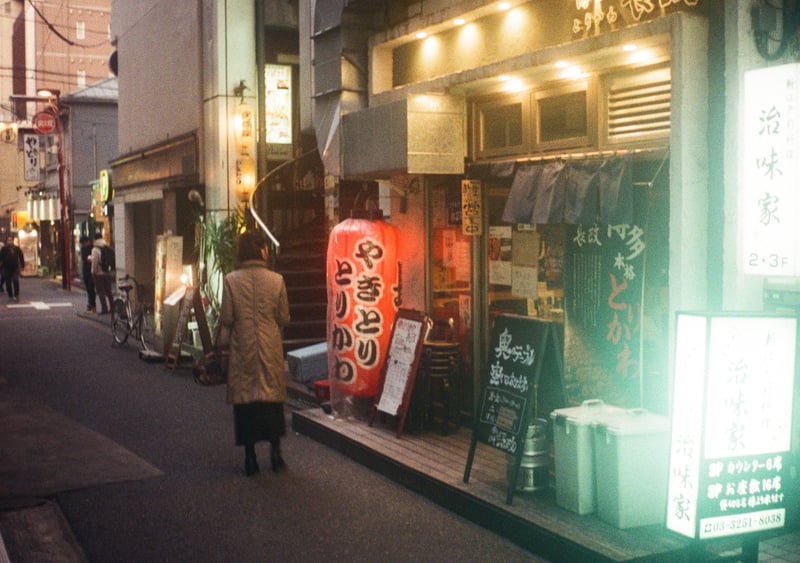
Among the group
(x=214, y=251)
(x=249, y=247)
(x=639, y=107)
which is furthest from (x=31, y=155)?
(x=639, y=107)

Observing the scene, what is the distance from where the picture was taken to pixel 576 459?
7527 mm

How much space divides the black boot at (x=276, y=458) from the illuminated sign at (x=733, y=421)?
4.68 metres

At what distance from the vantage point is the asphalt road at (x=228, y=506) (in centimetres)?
740

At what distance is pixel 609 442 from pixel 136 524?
4.08 metres

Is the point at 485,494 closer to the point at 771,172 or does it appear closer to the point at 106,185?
the point at 771,172

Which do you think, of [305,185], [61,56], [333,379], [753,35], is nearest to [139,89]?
[305,185]

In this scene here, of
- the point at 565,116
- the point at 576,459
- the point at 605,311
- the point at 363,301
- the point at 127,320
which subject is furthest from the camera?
the point at 127,320

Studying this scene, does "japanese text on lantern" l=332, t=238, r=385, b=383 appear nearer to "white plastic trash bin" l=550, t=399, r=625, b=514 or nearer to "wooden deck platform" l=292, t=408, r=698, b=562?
"wooden deck platform" l=292, t=408, r=698, b=562

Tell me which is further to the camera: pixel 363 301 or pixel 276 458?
pixel 363 301

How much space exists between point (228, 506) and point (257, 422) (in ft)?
3.75

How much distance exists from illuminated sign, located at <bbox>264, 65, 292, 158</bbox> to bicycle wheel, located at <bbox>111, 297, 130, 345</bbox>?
4851 mm

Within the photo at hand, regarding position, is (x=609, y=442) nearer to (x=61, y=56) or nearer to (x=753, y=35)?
(x=753, y=35)

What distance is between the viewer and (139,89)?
26.3 metres


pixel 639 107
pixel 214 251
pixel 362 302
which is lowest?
pixel 362 302
